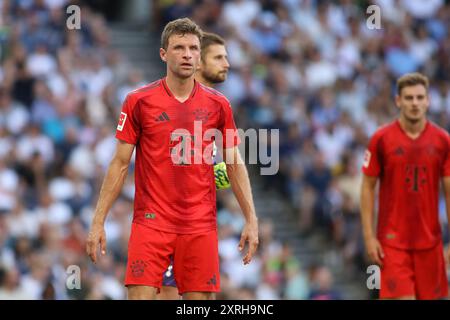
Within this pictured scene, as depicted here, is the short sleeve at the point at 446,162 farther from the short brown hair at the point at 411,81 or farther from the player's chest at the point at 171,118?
the player's chest at the point at 171,118

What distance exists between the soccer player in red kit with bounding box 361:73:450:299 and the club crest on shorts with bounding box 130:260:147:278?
3003 mm

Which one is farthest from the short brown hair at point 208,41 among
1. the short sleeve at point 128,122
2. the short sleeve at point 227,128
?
the short sleeve at point 128,122

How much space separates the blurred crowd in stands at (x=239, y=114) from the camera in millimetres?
15008

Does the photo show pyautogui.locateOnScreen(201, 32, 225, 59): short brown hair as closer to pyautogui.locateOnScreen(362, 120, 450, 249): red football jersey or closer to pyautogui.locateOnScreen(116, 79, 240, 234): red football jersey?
pyautogui.locateOnScreen(116, 79, 240, 234): red football jersey

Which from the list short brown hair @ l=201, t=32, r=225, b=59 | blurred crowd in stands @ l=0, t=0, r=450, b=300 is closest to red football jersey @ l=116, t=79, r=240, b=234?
short brown hair @ l=201, t=32, r=225, b=59

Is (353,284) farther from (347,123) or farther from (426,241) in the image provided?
(426,241)

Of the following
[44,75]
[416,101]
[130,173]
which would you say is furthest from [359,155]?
[416,101]

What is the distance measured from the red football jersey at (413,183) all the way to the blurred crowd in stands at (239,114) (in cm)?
373

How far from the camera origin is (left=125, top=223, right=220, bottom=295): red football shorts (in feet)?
26.5

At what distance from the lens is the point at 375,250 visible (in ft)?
34.1

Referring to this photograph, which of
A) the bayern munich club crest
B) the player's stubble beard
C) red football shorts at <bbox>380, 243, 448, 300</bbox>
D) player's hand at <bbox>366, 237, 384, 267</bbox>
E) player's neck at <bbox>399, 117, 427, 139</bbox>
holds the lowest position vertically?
red football shorts at <bbox>380, 243, 448, 300</bbox>

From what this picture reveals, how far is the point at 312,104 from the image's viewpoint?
19047mm

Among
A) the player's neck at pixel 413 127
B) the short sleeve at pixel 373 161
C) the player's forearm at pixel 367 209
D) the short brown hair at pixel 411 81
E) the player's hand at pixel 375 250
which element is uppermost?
the short brown hair at pixel 411 81

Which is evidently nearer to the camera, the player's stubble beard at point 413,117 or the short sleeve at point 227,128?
the short sleeve at point 227,128
